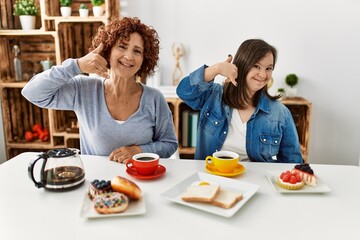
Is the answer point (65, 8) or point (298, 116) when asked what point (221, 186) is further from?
point (65, 8)

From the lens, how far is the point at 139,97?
1646 mm

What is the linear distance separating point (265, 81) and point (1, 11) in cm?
252

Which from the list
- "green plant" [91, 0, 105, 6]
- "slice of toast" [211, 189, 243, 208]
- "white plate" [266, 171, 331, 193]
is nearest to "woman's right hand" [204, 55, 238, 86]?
"white plate" [266, 171, 331, 193]

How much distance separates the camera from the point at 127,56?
1.54m

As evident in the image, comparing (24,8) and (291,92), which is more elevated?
(24,8)

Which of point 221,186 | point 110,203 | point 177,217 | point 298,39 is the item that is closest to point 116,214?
point 110,203

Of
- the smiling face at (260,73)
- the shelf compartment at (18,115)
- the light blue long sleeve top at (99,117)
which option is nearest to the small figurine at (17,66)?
the shelf compartment at (18,115)

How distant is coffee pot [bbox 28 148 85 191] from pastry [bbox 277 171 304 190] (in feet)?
2.21

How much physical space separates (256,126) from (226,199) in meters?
0.63

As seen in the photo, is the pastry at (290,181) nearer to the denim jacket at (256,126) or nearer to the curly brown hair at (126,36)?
the denim jacket at (256,126)

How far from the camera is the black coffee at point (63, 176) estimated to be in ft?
3.57

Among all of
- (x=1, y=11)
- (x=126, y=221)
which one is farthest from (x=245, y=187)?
(x=1, y=11)

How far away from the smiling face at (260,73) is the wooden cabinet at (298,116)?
1.19 meters

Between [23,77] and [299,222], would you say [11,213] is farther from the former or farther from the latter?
[23,77]
